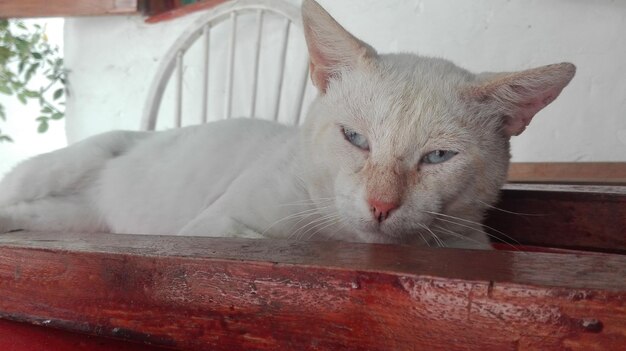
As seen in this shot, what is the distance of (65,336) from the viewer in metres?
0.60

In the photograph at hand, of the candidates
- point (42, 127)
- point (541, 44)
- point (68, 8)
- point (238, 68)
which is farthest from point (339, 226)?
point (42, 127)

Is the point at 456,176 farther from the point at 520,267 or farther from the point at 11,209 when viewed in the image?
the point at 11,209

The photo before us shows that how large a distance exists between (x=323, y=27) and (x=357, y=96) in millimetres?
115

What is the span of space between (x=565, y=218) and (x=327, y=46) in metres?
0.56

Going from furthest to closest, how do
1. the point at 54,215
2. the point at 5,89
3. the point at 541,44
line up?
the point at 5,89 < the point at 541,44 < the point at 54,215

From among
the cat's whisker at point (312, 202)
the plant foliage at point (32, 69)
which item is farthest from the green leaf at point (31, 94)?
the cat's whisker at point (312, 202)

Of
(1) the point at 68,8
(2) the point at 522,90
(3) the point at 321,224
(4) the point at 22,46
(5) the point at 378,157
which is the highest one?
(1) the point at 68,8

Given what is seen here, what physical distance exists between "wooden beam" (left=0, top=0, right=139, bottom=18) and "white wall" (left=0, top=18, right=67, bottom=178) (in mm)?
182

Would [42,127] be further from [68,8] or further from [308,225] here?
[308,225]

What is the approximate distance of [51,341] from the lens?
0.59 m

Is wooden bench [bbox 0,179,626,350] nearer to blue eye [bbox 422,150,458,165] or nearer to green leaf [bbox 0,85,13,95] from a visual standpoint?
blue eye [bbox 422,150,458,165]

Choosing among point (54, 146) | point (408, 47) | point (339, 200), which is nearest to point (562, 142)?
point (408, 47)

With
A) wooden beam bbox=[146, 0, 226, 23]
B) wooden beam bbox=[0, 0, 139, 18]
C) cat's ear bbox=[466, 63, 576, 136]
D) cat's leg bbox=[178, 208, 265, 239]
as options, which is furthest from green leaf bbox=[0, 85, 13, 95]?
cat's ear bbox=[466, 63, 576, 136]

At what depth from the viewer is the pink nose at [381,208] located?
71 centimetres
